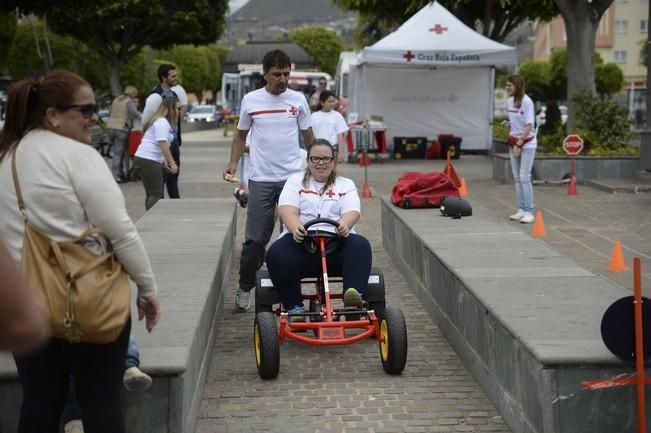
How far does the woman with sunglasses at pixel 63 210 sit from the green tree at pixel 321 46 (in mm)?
108456

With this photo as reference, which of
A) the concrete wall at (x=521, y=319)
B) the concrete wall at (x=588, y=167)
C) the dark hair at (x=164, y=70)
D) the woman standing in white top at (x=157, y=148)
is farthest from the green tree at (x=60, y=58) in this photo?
the concrete wall at (x=521, y=319)

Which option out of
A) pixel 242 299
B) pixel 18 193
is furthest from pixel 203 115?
pixel 18 193

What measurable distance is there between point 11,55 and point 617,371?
1934 inches

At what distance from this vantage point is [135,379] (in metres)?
4.50

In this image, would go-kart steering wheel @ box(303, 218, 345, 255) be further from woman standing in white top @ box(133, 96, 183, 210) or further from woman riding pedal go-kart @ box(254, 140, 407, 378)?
woman standing in white top @ box(133, 96, 183, 210)

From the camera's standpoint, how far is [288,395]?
6.06 metres

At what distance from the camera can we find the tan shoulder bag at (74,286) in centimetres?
369

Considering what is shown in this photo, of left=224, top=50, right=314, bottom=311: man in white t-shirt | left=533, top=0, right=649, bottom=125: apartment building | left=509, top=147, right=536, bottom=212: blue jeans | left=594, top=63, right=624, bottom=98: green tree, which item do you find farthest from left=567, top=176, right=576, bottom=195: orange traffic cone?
left=533, top=0, right=649, bottom=125: apartment building

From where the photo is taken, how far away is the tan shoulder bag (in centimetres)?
369

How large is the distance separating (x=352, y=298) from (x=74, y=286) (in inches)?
114

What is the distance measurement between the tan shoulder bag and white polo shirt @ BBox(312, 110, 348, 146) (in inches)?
467

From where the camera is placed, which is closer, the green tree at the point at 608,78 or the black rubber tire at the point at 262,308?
the black rubber tire at the point at 262,308

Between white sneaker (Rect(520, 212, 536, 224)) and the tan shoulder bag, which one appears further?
white sneaker (Rect(520, 212, 536, 224))

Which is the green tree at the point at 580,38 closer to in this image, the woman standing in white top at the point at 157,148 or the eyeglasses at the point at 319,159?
the woman standing in white top at the point at 157,148
